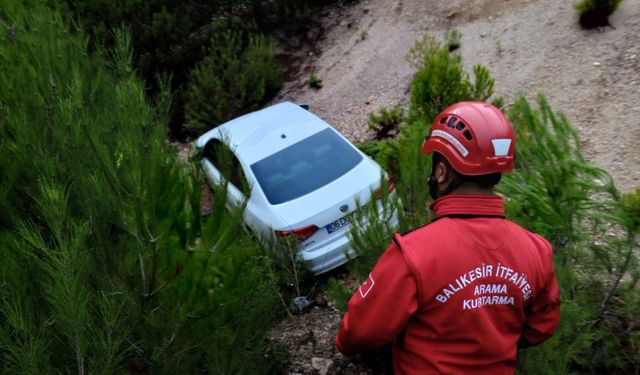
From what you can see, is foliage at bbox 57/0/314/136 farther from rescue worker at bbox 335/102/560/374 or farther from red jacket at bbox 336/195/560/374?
red jacket at bbox 336/195/560/374

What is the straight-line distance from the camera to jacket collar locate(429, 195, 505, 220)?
210 centimetres

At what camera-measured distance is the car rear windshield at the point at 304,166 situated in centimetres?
617

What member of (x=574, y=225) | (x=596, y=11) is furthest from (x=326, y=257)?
(x=596, y=11)

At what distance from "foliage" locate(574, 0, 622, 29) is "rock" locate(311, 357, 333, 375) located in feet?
23.6

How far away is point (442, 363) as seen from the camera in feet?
6.97

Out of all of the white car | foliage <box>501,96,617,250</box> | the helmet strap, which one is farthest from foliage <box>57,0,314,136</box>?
the helmet strap

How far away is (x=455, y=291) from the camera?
2033 millimetres

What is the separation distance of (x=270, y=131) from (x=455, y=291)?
5.08 metres

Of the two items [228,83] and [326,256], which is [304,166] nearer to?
[326,256]

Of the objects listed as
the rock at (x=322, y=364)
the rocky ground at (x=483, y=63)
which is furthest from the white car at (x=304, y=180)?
the rock at (x=322, y=364)

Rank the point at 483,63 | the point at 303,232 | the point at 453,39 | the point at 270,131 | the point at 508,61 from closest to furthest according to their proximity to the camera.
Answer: the point at 303,232 < the point at 270,131 < the point at 508,61 < the point at 483,63 < the point at 453,39

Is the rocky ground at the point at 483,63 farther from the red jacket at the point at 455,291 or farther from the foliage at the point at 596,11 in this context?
the red jacket at the point at 455,291

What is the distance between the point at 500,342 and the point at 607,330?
1855 millimetres

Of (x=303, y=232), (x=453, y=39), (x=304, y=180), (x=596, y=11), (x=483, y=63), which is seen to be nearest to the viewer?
(x=303, y=232)
